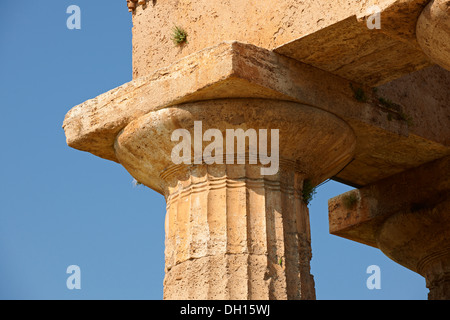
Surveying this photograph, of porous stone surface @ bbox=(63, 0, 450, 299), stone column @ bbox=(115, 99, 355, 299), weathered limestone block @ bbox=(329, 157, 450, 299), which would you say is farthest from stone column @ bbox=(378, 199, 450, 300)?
stone column @ bbox=(115, 99, 355, 299)

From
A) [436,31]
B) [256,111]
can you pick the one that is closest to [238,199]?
[256,111]

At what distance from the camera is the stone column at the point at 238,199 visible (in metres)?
8.15

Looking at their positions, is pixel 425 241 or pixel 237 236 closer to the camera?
pixel 237 236

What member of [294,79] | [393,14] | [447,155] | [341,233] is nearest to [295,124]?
[294,79]

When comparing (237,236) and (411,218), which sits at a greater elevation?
(411,218)

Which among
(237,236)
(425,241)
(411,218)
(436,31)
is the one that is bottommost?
(237,236)

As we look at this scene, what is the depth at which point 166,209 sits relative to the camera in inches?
355

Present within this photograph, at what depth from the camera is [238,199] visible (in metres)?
8.45

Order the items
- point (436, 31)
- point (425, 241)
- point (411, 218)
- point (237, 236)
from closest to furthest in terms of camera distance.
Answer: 1. point (436, 31)
2. point (237, 236)
3. point (411, 218)
4. point (425, 241)

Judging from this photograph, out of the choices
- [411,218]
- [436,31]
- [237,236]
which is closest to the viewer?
[436,31]

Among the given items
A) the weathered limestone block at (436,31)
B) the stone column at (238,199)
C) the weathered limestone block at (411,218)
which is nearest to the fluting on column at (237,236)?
the stone column at (238,199)

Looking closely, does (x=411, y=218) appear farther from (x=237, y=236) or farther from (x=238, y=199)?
(x=237, y=236)

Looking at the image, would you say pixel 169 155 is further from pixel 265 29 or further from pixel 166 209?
pixel 265 29

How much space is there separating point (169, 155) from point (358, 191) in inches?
136
